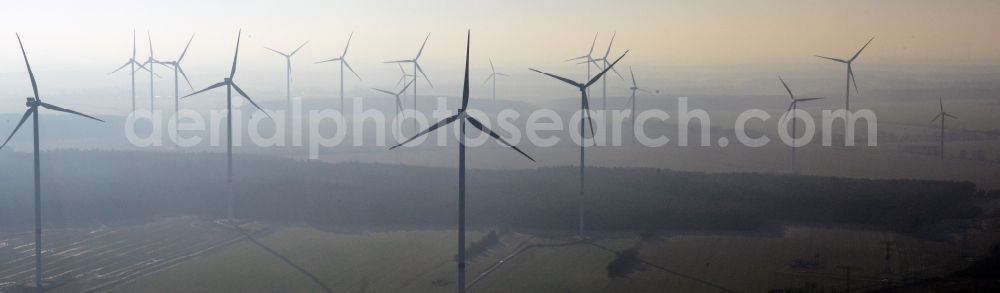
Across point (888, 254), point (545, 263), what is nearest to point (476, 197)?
point (545, 263)

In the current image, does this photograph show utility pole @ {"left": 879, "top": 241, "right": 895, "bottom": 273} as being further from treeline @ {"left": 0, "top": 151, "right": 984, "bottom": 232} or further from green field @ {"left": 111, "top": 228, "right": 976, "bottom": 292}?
treeline @ {"left": 0, "top": 151, "right": 984, "bottom": 232}

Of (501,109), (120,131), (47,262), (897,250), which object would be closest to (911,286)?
(897,250)

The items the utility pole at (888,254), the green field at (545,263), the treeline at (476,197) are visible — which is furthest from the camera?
the treeline at (476,197)

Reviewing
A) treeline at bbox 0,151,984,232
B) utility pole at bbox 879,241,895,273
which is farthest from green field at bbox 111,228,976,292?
treeline at bbox 0,151,984,232

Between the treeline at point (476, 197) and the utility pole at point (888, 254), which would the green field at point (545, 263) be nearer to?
the utility pole at point (888, 254)

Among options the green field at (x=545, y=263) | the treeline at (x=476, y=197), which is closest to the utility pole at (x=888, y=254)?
the green field at (x=545, y=263)

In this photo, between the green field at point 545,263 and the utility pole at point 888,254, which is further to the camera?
the utility pole at point 888,254

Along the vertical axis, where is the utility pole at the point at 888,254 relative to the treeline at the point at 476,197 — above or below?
below
